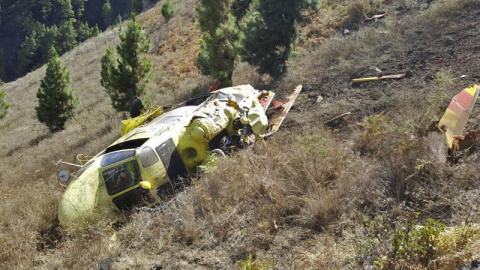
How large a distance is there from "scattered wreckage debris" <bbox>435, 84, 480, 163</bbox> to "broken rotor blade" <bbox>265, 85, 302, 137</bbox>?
3897 millimetres

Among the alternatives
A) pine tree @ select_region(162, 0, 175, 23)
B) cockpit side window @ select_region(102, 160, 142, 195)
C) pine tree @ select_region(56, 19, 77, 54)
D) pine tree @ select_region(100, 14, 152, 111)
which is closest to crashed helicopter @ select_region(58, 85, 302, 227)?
cockpit side window @ select_region(102, 160, 142, 195)

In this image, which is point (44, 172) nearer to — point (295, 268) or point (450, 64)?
point (295, 268)

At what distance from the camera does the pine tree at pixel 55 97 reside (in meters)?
22.1

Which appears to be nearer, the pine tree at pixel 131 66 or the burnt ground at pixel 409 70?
the burnt ground at pixel 409 70

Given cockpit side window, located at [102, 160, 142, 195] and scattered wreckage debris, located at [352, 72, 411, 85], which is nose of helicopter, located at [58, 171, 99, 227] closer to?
cockpit side window, located at [102, 160, 142, 195]

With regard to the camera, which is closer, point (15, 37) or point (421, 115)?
point (421, 115)

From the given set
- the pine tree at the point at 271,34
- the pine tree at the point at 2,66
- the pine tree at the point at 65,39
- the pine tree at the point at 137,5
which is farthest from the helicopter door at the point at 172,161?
the pine tree at the point at 2,66

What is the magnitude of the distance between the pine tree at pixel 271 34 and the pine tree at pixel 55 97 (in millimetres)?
13446

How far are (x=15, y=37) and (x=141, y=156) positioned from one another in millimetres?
91785

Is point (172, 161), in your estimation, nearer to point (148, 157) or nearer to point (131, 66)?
point (148, 157)

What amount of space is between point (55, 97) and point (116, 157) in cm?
1804

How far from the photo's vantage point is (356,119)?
897cm

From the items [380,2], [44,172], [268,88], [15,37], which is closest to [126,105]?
[44,172]

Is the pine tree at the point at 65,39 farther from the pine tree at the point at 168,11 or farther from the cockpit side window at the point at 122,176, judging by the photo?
the cockpit side window at the point at 122,176
